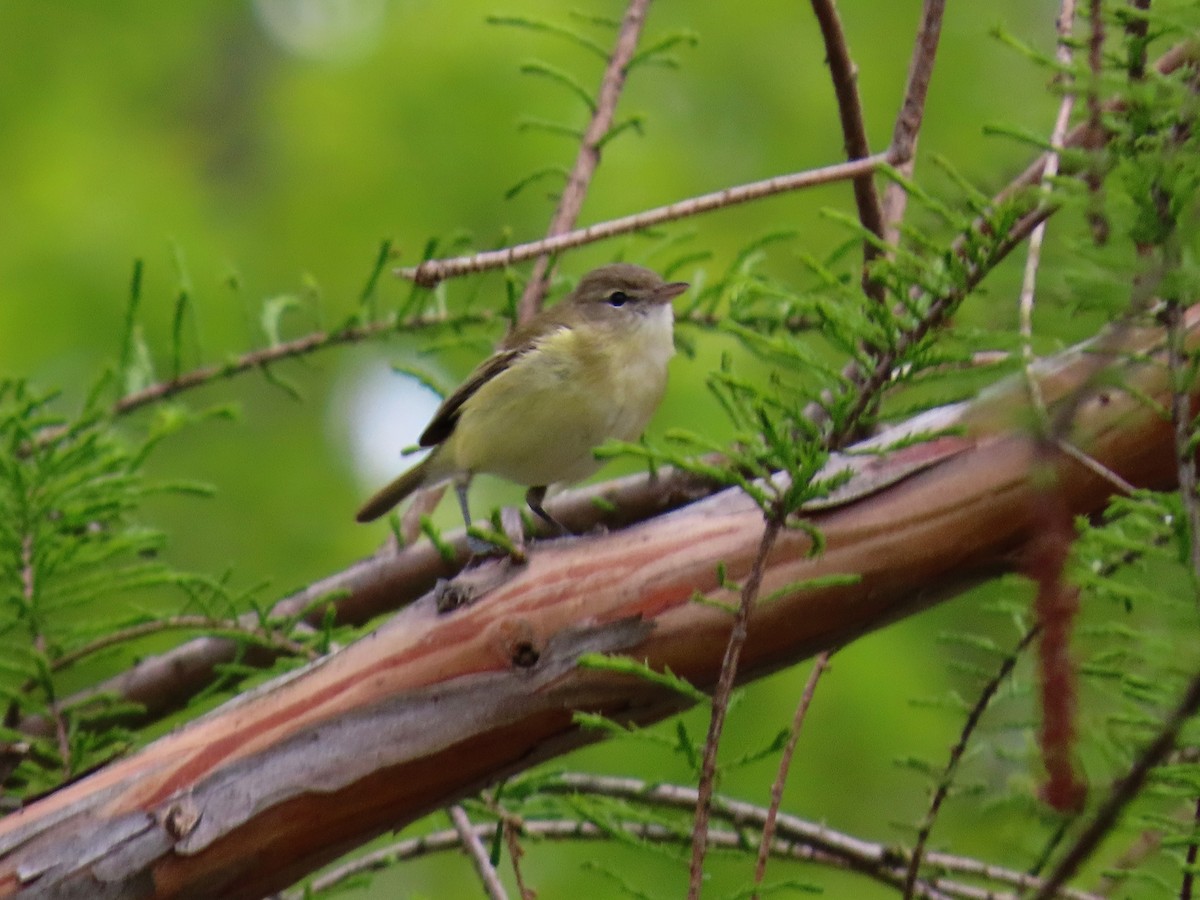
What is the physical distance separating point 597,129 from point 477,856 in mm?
1959

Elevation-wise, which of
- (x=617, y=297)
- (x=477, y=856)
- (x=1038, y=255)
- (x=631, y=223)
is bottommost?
(x=477, y=856)

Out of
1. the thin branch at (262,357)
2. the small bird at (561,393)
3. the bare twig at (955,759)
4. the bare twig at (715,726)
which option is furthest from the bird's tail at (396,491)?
the bare twig at (715,726)

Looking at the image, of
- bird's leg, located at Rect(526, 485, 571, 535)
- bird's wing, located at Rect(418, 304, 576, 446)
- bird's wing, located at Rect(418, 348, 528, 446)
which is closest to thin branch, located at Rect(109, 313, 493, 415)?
bird's wing, located at Rect(418, 304, 576, 446)

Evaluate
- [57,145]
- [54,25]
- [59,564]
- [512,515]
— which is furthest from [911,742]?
[54,25]

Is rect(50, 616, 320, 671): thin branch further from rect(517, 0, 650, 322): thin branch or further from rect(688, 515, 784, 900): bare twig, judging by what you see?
rect(688, 515, 784, 900): bare twig

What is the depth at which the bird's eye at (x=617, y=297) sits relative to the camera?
4426 mm

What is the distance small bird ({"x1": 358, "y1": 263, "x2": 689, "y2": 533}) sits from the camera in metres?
3.98

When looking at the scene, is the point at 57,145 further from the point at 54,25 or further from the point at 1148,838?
the point at 1148,838

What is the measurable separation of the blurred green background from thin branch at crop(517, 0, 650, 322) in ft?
8.10

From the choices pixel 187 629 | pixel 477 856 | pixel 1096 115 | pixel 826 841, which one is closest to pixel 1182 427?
pixel 1096 115

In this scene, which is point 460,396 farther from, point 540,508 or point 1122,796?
point 1122,796

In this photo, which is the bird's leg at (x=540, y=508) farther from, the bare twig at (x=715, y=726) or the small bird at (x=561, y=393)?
the bare twig at (x=715, y=726)

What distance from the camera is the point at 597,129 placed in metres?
3.81

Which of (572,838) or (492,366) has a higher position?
(492,366)
